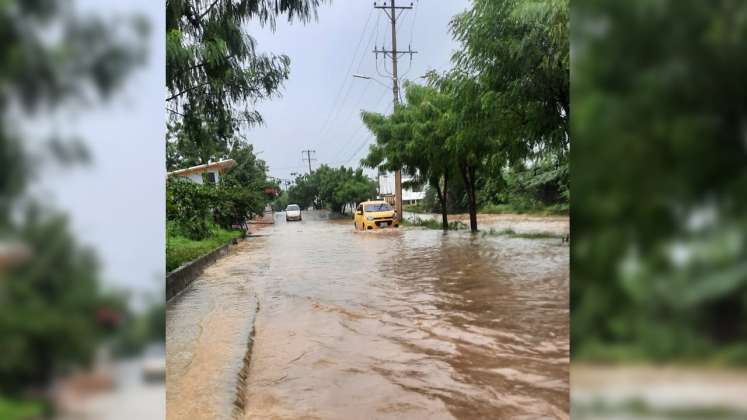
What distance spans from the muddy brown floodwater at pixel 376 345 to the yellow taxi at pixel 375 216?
35.9ft

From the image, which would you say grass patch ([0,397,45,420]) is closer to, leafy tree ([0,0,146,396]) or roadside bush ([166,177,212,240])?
leafy tree ([0,0,146,396])

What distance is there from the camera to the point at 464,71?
733 cm

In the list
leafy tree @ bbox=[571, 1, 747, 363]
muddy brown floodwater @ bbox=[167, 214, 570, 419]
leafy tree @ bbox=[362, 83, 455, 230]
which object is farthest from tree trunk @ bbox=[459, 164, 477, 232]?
leafy tree @ bbox=[571, 1, 747, 363]

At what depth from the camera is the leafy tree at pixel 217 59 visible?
2.65 metres

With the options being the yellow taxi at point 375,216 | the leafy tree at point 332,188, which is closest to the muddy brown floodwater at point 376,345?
the yellow taxi at point 375,216

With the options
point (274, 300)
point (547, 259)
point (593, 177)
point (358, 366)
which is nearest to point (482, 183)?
point (547, 259)

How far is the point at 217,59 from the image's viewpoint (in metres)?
2.73

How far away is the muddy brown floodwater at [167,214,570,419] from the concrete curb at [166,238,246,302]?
0.59ft

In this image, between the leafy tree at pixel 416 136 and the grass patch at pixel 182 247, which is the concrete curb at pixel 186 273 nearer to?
the grass patch at pixel 182 247

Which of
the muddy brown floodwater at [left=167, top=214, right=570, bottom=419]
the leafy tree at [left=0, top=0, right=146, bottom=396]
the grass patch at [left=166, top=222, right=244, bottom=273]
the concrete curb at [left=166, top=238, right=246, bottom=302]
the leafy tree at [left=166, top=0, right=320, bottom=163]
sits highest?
the leafy tree at [left=166, top=0, right=320, bottom=163]

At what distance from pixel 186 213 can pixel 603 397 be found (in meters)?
11.3

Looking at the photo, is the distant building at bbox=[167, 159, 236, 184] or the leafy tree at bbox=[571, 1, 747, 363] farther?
the distant building at bbox=[167, 159, 236, 184]

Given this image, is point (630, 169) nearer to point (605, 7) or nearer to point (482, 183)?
point (605, 7)

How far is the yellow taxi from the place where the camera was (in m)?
19.2
